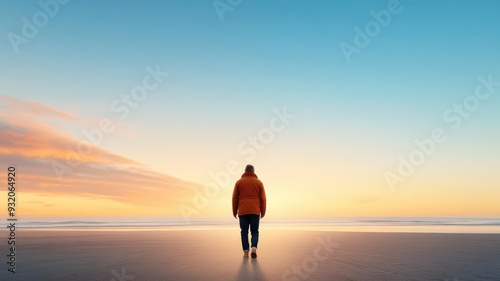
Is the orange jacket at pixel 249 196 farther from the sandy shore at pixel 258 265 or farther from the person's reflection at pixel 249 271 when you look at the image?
the person's reflection at pixel 249 271

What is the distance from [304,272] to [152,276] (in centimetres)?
298

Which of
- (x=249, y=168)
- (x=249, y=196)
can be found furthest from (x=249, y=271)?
(x=249, y=168)

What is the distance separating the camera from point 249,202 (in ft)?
40.8

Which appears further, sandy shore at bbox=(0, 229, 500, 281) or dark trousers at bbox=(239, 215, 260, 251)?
dark trousers at bbox=(239, 215, 260, 251)

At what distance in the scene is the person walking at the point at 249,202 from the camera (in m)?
12.3

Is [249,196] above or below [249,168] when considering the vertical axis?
below

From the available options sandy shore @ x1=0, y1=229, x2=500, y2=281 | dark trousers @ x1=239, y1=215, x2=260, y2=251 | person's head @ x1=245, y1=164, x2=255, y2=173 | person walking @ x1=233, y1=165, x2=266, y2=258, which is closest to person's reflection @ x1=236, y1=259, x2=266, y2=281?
sandy shore @ x1=0, y1=229, x2=500, y2=281

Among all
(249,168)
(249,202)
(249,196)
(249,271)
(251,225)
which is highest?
(249,168)

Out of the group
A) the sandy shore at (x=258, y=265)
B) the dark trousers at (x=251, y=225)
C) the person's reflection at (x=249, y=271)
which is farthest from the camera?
the dark trousers at (x=251, y=225)

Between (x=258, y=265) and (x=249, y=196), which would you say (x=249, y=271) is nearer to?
(x=258, y=265)

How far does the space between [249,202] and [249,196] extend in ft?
0.61

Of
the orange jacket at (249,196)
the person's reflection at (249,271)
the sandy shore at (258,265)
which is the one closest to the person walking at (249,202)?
the orange jacket at (249,196)

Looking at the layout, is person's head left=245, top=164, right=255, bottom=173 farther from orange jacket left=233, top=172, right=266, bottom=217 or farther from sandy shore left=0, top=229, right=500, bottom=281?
sandy shore left=0, top=229, right=500, bottom=281

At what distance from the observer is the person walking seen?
40.5 feet
